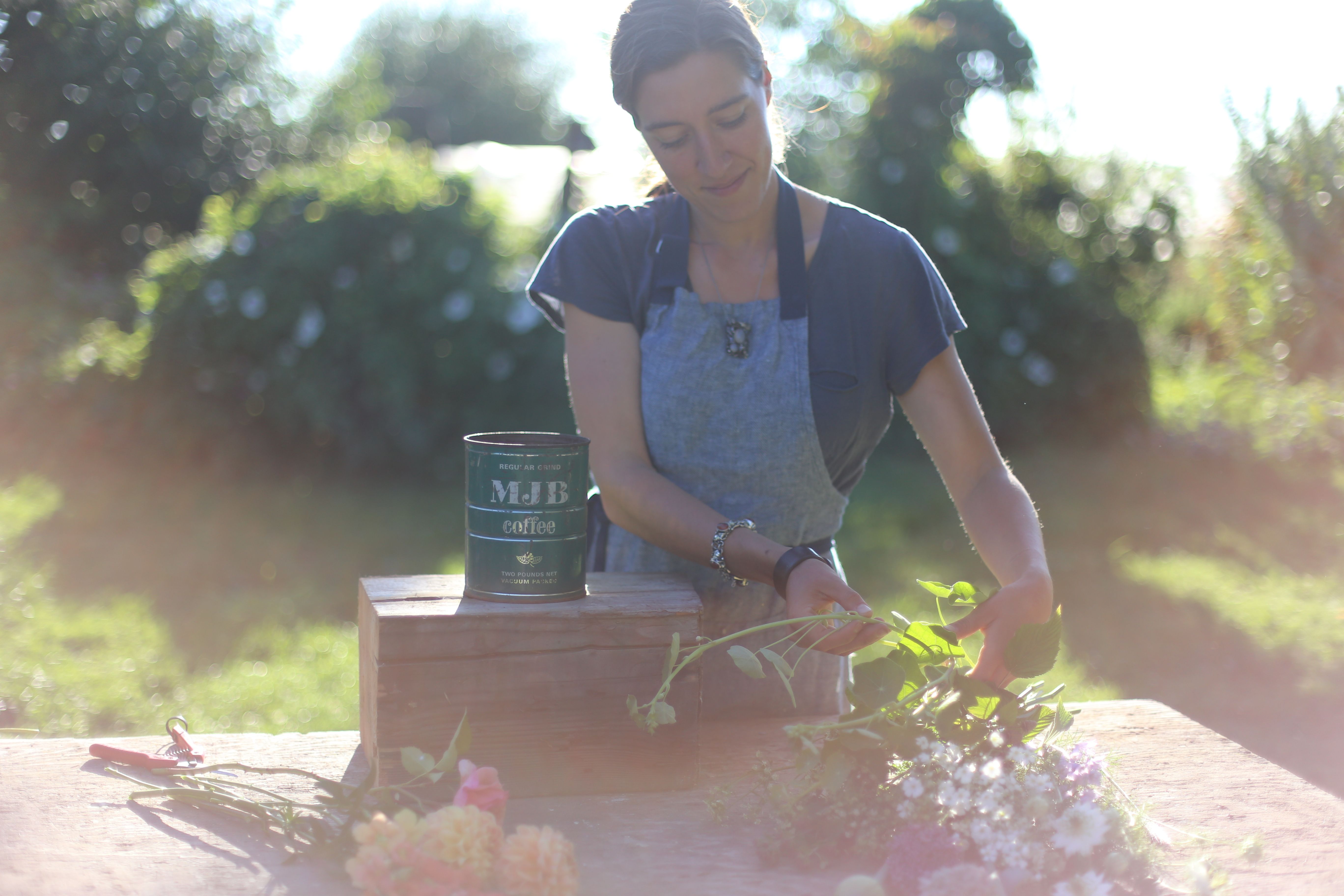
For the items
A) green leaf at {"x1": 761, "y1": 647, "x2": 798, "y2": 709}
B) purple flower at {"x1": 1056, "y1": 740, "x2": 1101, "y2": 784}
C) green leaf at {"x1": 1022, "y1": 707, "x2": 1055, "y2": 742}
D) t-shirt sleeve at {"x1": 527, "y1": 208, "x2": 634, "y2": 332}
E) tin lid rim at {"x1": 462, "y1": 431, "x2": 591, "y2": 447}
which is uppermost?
t-shirt sleeve at {"x1": 527, "y1": 208, "x2": 634, "y2": 332}

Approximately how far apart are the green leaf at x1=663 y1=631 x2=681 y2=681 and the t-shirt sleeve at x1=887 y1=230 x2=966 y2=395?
2.24 ft

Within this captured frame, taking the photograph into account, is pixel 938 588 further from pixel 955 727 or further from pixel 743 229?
pixel 743 229

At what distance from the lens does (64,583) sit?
534cm

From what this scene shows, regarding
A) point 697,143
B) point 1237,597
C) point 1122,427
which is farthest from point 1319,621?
point 697,143

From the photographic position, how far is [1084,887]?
46.1 inches

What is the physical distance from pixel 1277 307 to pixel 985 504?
4.03 m

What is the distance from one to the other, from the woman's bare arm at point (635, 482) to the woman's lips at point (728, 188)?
0.93 feet

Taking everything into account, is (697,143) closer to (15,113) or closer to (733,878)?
(733,878)

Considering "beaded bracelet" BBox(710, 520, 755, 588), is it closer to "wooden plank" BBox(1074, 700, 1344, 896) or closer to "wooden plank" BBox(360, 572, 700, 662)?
"wooden plank" BBox(360, 572, 700, 662)

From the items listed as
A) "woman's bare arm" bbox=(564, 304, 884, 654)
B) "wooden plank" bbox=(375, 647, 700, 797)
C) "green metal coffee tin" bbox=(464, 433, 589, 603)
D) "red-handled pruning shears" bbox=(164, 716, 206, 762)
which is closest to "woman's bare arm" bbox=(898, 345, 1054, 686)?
"woman's bare arm" bbox=(564, 304, 884, 654)

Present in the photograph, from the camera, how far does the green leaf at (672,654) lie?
139 centimetres

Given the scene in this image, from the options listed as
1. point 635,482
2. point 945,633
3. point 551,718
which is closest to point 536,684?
point 551,718

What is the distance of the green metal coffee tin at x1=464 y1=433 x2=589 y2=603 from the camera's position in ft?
4.83

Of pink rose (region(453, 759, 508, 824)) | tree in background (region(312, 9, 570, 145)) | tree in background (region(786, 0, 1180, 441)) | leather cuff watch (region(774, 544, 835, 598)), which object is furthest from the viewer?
tree in background (region(312, 9, 570, 145))
